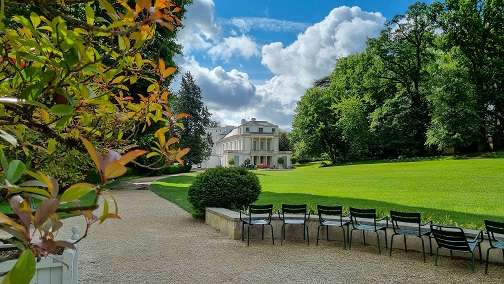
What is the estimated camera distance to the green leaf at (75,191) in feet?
2.72

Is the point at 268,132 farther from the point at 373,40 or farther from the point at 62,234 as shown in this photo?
the point at 62,234

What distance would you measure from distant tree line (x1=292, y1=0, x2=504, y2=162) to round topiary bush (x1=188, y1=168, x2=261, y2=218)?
3289cm

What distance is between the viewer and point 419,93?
4850cm

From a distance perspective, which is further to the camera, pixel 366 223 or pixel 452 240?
pixel 366 223

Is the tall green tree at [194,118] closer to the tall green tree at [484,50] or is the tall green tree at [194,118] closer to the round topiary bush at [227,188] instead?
the tall green tree at [484,50]

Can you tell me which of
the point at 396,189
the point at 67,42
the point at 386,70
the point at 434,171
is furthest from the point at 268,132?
the point at 67,42

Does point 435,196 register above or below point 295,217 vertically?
above

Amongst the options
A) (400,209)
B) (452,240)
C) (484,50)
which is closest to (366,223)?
(452,240)

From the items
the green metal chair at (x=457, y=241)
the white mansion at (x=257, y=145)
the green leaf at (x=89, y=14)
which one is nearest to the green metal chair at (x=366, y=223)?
the green metal chair at (x=457, y=241)

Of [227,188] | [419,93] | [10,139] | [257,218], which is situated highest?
[419,93]

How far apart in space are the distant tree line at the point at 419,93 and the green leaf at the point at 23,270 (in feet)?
142

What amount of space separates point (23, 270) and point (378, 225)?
9.52 metres

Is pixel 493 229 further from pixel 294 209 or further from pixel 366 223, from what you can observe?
pixel 294 209

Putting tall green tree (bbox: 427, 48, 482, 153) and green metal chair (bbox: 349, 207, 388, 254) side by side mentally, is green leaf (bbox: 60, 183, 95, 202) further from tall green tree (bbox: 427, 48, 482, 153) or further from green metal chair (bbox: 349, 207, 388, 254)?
tall green tree (bbox: 427, 48, 482, 153)
